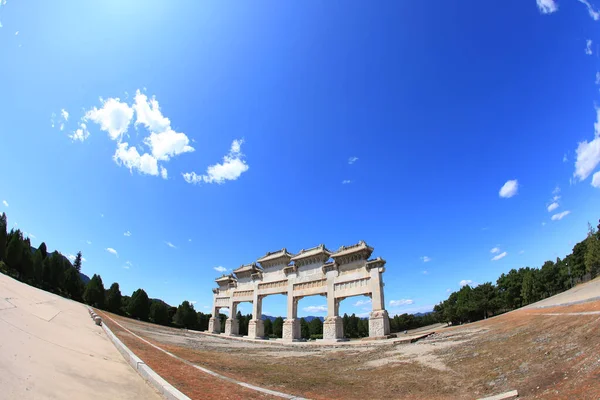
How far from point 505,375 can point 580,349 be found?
6.31 ft

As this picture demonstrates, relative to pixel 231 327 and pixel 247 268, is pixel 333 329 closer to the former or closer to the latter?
pixel 247 268

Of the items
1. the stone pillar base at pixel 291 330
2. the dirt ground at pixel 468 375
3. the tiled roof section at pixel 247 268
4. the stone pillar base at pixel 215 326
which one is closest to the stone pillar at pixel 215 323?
the stone pillar base at pixel 215 326

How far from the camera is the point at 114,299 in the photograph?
56562 millimetres

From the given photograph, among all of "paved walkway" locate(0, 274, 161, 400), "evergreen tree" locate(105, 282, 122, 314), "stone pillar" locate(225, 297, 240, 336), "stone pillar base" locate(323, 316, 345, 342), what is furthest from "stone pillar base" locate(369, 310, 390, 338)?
"evergreen tree" locate(105, 282, 122, 314)

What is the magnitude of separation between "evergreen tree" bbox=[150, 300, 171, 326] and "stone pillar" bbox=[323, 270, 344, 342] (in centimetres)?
4399

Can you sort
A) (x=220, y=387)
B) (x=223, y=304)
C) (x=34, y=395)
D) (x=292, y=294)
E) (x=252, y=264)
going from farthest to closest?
(x=223, y=304) → (x=252, y=264) → (x=292, y=294) → (x=220, y=387) → (x=34, y=395)

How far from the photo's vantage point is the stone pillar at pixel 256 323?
36.4m

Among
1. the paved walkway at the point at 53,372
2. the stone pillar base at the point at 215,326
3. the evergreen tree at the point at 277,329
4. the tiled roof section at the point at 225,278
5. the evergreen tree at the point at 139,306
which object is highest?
the tiled roof section at the point at 225,278

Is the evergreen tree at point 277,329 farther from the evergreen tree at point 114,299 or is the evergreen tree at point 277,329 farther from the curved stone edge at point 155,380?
the curved stone edge at point 155,380

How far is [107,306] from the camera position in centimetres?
5575

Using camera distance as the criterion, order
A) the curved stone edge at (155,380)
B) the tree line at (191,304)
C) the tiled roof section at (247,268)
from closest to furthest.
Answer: the curved stone edge at (155,380)
the tiled roof section at (247,268)
the tree line at (191,304)

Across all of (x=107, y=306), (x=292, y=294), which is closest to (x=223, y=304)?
(x=292, y=294)

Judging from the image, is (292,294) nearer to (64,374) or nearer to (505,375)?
(505,375)

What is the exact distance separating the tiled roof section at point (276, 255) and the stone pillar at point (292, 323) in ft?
15.4
